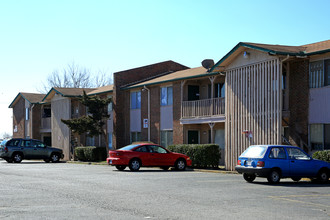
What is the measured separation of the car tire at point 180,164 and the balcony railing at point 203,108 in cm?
423

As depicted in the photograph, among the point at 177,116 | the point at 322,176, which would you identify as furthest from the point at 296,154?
the point at 177,116

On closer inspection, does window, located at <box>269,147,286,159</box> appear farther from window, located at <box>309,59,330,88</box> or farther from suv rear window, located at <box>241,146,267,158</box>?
window, located at <box>309,59,330,88</box>

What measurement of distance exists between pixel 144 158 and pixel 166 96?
969 cm

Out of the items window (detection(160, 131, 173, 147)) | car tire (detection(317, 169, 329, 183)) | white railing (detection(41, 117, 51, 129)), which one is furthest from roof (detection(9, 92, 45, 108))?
car tire (detection(317, 169, 329, 183))

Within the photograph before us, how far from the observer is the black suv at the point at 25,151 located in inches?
1358

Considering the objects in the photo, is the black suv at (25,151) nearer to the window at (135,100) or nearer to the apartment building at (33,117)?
the window at (135,100)

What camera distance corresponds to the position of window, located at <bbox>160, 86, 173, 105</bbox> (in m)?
32.7

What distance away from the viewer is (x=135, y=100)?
36.6m

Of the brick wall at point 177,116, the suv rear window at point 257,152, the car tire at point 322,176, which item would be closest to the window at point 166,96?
the brick wall at point 177,116

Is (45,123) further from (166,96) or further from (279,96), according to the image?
(279,96)

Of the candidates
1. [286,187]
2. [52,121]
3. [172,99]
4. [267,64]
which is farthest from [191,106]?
[52,121]

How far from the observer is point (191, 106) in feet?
100

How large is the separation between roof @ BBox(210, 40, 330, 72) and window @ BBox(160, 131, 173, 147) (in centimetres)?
875

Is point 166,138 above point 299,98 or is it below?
below
